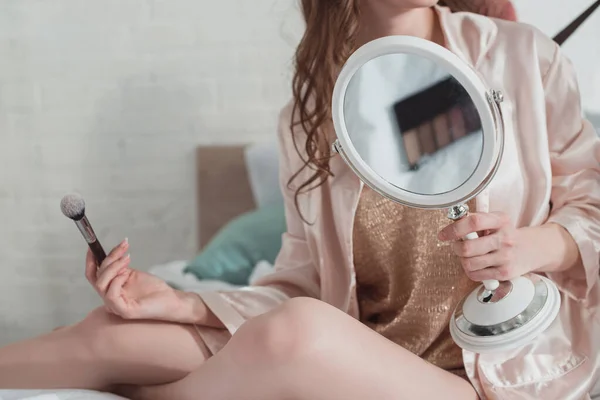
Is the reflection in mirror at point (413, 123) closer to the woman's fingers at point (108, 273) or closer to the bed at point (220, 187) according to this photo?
the woman's fingers at point (108, 273)

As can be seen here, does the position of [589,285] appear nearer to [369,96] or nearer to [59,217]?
[369,96]

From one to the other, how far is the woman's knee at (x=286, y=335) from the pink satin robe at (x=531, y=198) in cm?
18

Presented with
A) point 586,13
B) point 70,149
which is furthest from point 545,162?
point 70,149

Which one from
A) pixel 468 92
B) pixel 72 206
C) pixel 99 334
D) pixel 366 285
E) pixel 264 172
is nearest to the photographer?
pixel 468 92

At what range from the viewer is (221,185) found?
6.35ft

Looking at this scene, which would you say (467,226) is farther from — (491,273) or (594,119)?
(594,119)

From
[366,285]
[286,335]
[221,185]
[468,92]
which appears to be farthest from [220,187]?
[468,92]

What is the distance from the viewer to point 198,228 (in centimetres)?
197

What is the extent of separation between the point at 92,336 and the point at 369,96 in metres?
0.50

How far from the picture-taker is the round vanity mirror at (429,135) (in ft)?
2.37

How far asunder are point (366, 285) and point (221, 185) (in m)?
0.86

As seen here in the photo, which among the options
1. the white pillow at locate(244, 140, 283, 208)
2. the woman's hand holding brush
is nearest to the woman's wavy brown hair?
the woman's hand holding brush

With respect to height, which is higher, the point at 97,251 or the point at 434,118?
the point at 434,118

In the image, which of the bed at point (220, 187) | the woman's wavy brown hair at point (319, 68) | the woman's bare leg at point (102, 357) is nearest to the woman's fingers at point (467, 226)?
the woman's wavy brown hair at point (319, 68)
